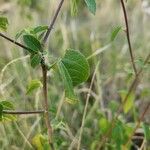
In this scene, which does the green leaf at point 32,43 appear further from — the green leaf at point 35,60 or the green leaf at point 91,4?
the green leaf at point 91,4

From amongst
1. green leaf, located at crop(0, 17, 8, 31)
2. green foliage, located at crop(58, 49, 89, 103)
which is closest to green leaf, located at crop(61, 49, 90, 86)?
green foliage, located at crop(58, 49, 89, 103)

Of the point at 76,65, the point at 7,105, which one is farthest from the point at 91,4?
the point at 7,105

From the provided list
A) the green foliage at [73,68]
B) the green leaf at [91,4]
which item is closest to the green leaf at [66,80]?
the green foliage at [73,68]

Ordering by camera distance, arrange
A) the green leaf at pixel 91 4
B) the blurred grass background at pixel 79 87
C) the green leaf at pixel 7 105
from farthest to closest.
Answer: the blurred grass background at pixel 79 87
the green leaf at pixel 7 105
the green leaf at pixel 91 4

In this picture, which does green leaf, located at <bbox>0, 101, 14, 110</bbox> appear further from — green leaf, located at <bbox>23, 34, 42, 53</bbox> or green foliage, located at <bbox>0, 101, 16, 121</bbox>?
Answer: green leaf, located at <bbox>23, 34, 42, 53</bbox>

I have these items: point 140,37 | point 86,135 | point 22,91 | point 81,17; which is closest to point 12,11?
point 81,17

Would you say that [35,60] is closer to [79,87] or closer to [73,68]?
[73,68]
